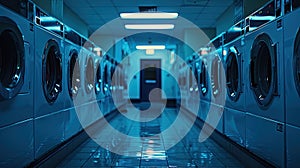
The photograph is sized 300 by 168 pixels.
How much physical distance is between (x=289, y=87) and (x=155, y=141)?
2938 millimetres

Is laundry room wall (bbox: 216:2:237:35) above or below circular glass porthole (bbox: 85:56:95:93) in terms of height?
above

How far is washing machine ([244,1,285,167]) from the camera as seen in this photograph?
8.28 ft

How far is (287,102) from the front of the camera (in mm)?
2363

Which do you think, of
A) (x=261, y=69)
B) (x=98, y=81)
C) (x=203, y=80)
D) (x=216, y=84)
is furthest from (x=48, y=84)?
(x=203, y=80)

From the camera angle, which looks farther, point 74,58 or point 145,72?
point 145,72

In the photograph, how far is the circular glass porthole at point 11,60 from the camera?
7.50 feet

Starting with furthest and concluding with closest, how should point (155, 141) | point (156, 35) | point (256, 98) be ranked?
1. point (156, 35)
2. point (155, 141)
3. point (256, 98)

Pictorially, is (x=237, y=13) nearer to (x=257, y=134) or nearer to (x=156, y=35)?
(x=257, y=134)

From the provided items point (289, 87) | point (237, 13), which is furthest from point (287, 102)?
point (237, 13)

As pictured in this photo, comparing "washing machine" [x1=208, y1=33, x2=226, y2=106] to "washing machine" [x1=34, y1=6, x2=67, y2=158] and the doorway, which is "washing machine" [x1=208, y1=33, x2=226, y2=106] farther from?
the doorway

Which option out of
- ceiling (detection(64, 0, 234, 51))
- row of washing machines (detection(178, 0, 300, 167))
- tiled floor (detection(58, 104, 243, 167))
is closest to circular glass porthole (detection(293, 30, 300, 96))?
row of washing machines (detection(178, 0, 300, 167))

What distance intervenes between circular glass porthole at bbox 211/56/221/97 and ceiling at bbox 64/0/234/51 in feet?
5.66

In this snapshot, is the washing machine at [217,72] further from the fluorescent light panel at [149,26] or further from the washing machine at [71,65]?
the fluorescent light panel at [149,26]

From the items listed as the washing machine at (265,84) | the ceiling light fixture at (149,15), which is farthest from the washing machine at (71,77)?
the ceiling light fixture at (149,15)
